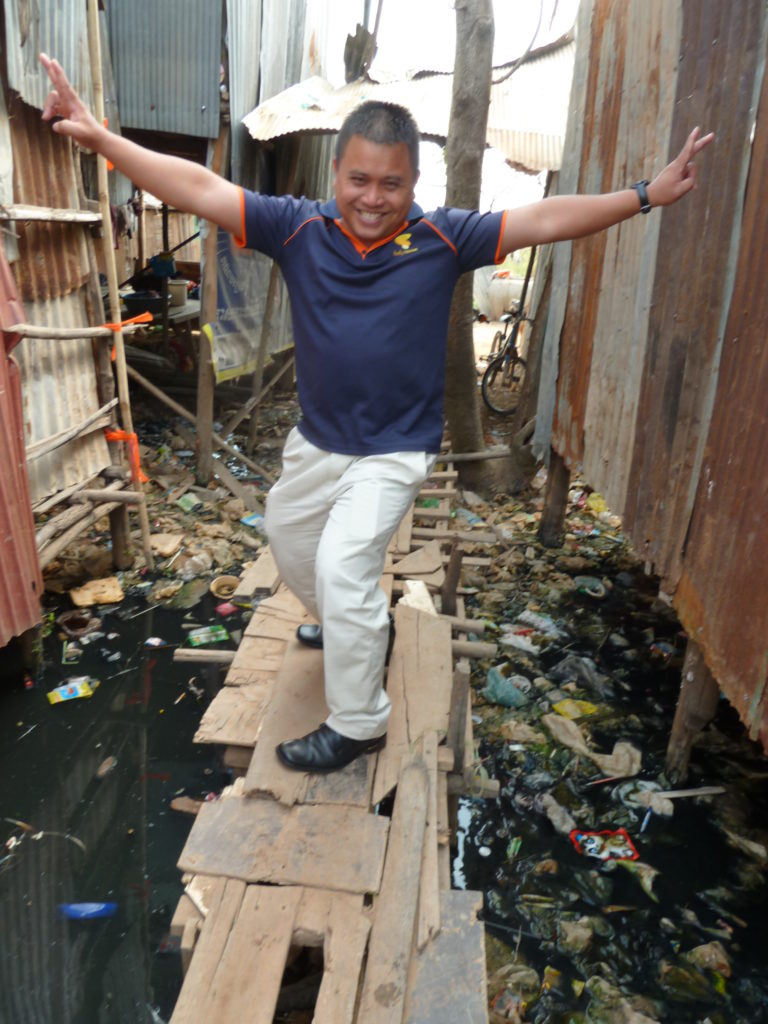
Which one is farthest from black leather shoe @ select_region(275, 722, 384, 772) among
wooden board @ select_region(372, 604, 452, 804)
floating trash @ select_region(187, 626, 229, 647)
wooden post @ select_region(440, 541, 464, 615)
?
floating trash @ select_region(187, 626, 229, 647)

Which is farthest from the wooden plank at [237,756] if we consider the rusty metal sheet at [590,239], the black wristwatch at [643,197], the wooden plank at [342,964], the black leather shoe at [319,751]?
the rusty metal sheet at [590,239]

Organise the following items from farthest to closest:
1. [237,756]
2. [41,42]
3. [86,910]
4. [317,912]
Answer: [41,42]
[86,910]
[237,756]
[317,912]

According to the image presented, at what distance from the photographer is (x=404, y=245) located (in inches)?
89.0

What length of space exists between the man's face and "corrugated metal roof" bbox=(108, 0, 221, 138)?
4.31 metres

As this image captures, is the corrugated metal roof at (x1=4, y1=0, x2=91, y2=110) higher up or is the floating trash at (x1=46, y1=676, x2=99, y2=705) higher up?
the corrugated metal roof at (x1=4, y1=0, x2=91, y2=110)

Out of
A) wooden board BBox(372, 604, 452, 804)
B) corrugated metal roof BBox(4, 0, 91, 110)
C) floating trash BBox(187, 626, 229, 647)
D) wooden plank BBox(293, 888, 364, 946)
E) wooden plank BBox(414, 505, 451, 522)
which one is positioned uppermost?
corrugated metal roof BBox(4, 0, 91, 110)

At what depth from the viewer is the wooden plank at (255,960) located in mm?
1665

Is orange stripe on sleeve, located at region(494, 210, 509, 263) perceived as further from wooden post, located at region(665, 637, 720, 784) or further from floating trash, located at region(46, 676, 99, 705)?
floating trash, located at region(46, 676, 99, 705)

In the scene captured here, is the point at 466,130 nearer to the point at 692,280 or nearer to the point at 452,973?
the point at 692,280

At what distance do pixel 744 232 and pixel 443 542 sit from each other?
7.92 feet

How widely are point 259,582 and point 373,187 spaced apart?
6.60 ft

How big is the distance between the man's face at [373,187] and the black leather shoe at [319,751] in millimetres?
1563

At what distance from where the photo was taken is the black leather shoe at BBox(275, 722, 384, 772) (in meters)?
2.33

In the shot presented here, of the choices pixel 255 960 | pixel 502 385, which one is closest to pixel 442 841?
pixel 255 960
